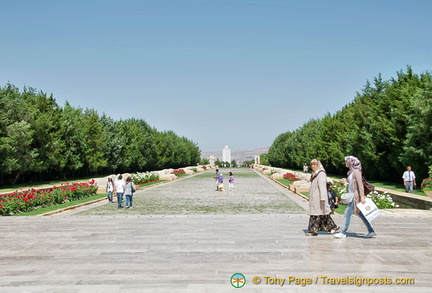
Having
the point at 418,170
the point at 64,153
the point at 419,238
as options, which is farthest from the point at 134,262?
the point at 64,153

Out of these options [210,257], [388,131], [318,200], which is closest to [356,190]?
[318,200]

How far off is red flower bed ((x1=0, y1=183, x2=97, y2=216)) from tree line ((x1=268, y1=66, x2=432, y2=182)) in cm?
1984

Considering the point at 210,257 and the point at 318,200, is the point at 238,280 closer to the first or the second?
the point at 210,257

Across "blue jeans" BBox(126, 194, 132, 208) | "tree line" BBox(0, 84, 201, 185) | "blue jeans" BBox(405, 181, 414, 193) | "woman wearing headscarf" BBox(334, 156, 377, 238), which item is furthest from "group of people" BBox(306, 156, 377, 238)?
"tree line" BBox(0, 84, 201, 185)

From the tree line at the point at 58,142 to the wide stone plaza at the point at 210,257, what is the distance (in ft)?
73.7

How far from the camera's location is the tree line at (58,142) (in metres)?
32.1

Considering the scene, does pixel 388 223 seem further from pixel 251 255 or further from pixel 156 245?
pixel 156 245

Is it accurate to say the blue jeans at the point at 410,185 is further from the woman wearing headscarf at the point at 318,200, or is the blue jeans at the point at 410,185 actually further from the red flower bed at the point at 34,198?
the red flower bed at the point at 34,198

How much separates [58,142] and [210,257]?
3425 cm

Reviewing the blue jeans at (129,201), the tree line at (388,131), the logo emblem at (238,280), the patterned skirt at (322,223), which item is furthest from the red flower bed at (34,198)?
the tree line at (388,131)

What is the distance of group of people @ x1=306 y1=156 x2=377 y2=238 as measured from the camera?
9039 millimetres

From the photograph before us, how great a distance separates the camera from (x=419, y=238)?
29.7 ft

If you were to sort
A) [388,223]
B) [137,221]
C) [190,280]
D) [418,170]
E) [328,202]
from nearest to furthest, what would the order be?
[190,280], [328,202], [388,223], [137,221], [418,170]

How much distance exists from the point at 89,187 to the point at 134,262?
1739cm
